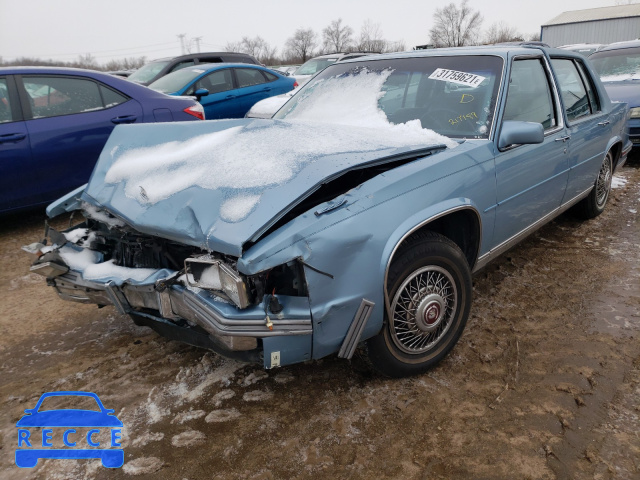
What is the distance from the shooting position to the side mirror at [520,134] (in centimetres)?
281

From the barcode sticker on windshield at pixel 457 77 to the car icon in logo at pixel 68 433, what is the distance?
111 inches

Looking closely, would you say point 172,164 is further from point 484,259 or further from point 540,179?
point 540,179

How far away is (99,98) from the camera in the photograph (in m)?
5.21

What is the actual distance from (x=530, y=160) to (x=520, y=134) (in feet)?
1.41

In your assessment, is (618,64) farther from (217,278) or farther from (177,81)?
(217,278)

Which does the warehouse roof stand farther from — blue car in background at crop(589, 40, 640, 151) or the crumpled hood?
the crumpled hood

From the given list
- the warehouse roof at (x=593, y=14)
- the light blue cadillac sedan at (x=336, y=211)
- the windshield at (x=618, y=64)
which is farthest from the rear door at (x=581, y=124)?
the warehouse roof at (x=593, y=14)

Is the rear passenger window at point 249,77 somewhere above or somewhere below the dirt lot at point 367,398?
above

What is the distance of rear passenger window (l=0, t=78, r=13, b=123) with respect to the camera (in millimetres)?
4619

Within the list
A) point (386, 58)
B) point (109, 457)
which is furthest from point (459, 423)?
point (386, 58)

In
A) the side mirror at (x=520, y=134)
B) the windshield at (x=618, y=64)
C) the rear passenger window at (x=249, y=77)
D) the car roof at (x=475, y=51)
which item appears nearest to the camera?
the side mirror at (x=520, y=134)

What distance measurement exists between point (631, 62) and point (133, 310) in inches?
359

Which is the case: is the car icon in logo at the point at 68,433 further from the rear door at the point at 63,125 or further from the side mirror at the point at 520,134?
the rear door at the point at 63,125

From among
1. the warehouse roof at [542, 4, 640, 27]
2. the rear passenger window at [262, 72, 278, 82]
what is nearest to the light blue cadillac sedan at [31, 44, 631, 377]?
the rear passenger window at [262, 72, 278, 82]
